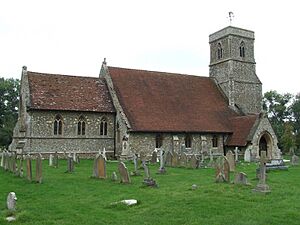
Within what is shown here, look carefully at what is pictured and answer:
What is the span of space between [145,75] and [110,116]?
5.79 metres

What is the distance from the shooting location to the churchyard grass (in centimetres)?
798

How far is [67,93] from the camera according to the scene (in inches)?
1109

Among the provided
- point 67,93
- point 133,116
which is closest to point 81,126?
point 67,93

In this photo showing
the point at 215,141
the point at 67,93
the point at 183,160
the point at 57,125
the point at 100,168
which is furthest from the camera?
the point at 215,141

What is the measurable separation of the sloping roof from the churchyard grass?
15018mm

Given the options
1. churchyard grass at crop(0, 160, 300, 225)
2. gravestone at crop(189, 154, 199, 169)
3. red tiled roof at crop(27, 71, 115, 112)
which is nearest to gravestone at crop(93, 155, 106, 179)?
churchyard grass at crop(0, 160, 300, 225)

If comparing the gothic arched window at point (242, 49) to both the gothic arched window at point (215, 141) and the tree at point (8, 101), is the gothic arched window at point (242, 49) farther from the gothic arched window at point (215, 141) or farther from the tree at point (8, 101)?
the tree at point (8, 101)

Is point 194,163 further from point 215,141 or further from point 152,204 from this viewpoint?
point 152,204

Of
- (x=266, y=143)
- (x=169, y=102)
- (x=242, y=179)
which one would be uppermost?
(x=169, y=102)

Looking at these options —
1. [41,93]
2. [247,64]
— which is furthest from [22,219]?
[247,64]

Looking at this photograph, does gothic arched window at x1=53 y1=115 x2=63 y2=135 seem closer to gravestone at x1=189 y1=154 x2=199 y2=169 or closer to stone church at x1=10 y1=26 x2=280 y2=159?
stone church at x1=10 y1=26 x2=280 y2=159

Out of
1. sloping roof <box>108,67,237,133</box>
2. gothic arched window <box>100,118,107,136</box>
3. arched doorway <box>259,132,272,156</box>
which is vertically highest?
sloping roof <box>108,67,237,133</box>

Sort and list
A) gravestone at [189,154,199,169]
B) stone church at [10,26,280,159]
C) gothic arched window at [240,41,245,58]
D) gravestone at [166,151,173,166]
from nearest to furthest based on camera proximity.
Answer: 1. gravestone at [189,154,199,169]
2. gravestone at [166,151,173,166]
3. stone church at [10,26,280,159]
4. gothic arched window at [240,41,245,58]

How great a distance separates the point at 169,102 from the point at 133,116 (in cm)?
431
